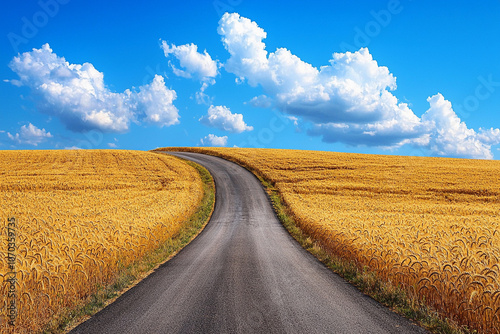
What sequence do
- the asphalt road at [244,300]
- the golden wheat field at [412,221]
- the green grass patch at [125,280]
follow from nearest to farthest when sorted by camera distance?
the asphalt road at [244,300]
the green grass patch at [125,280]
the golden wheat field at [412,221]

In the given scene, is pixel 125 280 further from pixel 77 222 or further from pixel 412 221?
pixel 412 221

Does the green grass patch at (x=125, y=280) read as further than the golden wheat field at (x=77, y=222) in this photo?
No

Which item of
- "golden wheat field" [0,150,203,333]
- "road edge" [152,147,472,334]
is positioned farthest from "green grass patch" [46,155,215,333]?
"road edge" [152,147,472,334]

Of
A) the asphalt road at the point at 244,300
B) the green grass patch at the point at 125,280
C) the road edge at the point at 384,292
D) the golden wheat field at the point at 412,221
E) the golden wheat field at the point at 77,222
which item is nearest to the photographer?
the asphalt road at the point at 244,300

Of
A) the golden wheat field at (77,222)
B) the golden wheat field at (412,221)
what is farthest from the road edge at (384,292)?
the golden wheat field at (77,222)

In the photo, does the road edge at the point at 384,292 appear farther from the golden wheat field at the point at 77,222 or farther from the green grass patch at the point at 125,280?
the golden wheat field at the point at 77,222

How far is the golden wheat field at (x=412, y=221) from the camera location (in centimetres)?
703

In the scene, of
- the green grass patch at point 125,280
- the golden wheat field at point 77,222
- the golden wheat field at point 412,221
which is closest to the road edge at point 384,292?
the golden wheat field at point 412,221

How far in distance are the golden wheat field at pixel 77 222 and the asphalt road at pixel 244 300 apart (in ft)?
4.37

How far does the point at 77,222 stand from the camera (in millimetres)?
15055

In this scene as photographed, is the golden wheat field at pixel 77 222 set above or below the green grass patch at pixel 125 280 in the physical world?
above

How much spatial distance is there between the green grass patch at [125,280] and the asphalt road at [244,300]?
12.1 inches

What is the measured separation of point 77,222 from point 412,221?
1976 centimetres

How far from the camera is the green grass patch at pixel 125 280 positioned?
6496 millimetres
